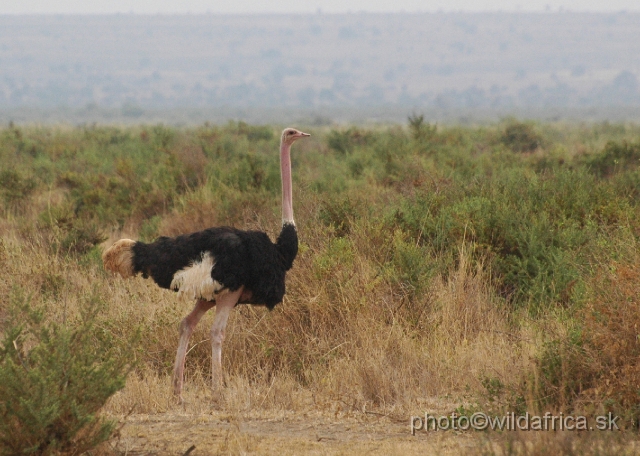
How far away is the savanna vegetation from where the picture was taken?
5133 millimetres

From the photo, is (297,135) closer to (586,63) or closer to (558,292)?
(558,292)

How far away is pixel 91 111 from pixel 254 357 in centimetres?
10616

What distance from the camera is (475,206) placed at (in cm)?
873

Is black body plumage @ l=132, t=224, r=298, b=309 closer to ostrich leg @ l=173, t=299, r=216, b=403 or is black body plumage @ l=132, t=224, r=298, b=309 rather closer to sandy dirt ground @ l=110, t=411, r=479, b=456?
ostrich leg @ l=173, t=299, r=216, b=403

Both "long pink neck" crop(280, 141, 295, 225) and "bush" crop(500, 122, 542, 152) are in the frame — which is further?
"bush" crop(500, 122, 542, 152)

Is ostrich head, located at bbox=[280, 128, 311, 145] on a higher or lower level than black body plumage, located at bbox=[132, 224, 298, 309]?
higher

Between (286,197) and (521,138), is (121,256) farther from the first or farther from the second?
Result: (521,138)

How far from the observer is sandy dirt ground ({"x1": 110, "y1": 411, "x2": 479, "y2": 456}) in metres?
5.07

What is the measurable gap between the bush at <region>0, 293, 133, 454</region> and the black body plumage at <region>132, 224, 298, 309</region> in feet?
5.18

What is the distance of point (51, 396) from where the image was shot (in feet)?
15.2

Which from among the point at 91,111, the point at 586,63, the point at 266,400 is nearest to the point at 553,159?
the point at 266,400
